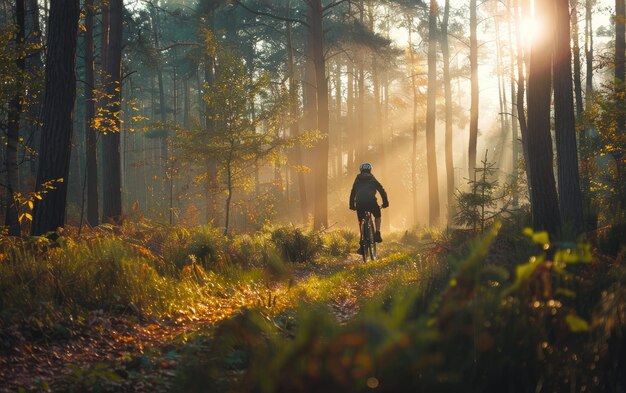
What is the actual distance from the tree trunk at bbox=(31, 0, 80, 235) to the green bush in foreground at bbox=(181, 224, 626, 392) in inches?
250

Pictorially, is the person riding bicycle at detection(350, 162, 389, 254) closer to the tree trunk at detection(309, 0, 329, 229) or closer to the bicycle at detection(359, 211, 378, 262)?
the bicycle at detection(359, 211, 378, 262)

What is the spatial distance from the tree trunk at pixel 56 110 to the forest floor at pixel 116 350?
11.3 ft

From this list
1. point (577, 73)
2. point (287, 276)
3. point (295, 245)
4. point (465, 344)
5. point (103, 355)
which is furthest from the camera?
point (577, 73)

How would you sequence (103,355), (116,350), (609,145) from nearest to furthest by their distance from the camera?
1. (103,355)
2. (116,350)
3. (609,145)

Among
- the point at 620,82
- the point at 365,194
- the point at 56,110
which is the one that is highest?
the point at 620,82

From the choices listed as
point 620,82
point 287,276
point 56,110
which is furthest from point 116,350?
point 620,82

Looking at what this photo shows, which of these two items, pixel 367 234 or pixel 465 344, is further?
pixel 367 234

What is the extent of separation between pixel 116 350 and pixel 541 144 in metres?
7.58

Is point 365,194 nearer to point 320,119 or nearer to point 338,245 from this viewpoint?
point 338,245

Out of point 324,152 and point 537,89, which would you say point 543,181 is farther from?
point 324,152

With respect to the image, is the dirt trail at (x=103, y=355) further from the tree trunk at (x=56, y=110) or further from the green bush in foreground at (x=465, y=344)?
the tree trunk at (x=56, y=110)

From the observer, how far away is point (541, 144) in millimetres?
10164

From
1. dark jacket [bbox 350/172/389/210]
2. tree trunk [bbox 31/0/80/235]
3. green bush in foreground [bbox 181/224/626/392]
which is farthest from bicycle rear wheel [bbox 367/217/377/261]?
green bush in foreground [bbox 181/224/626/392]

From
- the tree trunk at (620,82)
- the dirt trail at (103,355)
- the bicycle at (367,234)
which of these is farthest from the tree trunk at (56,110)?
the tree trunk at (620,82)
